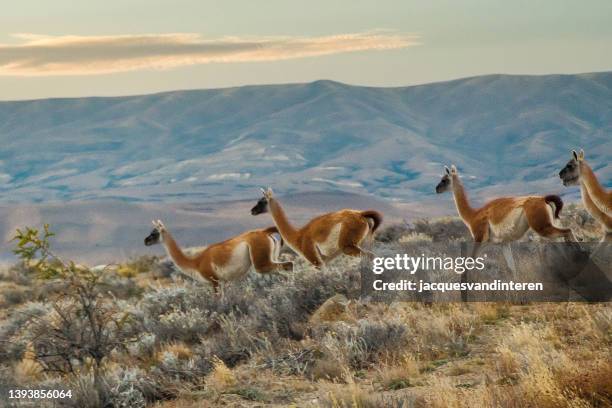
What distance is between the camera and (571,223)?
21.5m

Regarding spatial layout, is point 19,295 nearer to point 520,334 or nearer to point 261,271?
point 261,271

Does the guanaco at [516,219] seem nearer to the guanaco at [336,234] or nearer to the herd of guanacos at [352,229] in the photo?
the herd of guanacos at [352,229]

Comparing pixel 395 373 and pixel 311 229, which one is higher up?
pixel 311 229

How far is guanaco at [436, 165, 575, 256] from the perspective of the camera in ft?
46.1

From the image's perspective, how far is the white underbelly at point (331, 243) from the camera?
626 inches

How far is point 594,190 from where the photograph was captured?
14906mm

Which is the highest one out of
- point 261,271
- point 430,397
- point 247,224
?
point 247,224

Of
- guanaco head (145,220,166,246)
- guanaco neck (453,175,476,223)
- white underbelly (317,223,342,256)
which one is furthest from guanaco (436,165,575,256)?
guanaco head (145,220,166,246)

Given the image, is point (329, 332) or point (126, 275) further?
point (126, 275)

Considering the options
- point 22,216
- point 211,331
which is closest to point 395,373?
point 211,331

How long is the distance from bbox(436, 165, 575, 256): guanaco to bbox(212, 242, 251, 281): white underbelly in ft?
12.5

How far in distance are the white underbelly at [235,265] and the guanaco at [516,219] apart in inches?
150

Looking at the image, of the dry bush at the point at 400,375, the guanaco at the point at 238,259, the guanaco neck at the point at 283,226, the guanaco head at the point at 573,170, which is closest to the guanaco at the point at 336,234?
the guanaco neck at the point at 283,226

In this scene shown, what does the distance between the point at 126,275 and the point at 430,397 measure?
75.4ft
